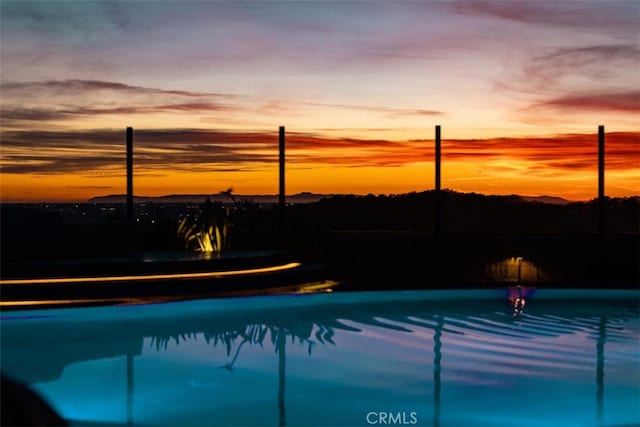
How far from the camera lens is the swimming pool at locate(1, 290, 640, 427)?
14.0 feet

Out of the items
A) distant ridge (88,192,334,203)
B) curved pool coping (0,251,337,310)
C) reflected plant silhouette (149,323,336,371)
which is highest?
distant ridge (88,192,334,203)

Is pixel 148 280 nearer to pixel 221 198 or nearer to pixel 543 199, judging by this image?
pixel 221 198

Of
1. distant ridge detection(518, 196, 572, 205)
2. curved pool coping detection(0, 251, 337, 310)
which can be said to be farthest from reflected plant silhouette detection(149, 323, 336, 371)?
distant ridge detection(518, 196, 572, 205)

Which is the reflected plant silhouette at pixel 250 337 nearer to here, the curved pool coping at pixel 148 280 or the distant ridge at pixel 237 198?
the curved pool coping at pixel 148 280

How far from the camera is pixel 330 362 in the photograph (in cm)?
566

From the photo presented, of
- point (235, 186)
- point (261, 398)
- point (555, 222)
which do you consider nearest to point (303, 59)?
point (235, 186)

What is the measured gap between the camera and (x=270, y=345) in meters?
6.31

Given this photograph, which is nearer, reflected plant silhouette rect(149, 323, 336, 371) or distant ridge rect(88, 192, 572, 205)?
reflected plant silhouette rect(149, 323, 336, 371)

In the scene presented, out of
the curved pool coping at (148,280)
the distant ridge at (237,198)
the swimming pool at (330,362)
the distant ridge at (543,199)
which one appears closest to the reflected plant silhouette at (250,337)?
the swimming pool at (330,362)

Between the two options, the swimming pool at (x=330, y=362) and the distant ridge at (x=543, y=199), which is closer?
the swimming pool at (x=330, y=362)

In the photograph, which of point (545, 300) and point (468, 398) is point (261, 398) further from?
point (545, 300)

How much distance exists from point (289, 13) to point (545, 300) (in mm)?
5075

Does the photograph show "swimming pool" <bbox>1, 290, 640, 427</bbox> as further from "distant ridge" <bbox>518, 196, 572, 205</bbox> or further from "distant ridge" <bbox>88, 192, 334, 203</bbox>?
"distant ridge" <bbox>518, 196, 572, 205</bbox>

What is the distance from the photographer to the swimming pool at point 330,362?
4277 millimetres
